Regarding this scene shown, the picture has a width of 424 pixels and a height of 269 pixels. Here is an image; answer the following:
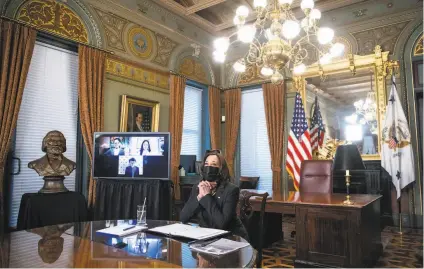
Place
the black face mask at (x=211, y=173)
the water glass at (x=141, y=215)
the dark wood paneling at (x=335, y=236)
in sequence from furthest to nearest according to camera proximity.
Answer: the dark wood paneling at (x=335, y=236) → the black face mask at (x=211, y=173) → the water glass at (x=141, y=215)

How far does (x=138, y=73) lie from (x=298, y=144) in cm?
317

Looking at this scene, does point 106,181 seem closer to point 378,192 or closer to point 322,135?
point 322,135

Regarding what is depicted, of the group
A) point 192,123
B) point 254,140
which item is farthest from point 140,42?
point 254,140

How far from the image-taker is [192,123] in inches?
271

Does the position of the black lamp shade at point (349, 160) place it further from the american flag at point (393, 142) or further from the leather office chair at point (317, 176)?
the american flag at point (393, 142)

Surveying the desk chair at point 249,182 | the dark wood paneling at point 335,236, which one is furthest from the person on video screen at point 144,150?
the desk chair at point 249,182

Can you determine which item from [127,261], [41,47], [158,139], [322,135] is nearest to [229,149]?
[322,135]

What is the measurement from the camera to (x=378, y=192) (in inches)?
215

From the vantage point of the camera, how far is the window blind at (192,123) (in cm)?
667

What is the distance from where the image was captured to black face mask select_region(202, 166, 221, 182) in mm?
2172

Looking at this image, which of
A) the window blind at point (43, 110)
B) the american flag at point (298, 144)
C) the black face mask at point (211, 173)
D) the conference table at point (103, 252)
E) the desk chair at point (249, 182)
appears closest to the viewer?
the conference table at point (103, 252)

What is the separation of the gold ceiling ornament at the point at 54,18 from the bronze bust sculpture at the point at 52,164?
5.22 ft

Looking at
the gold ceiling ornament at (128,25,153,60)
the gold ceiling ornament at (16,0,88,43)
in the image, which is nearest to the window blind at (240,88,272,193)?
the gold ceiling ornament at (128,25,153,60)

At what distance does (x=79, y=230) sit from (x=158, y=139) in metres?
2.55
